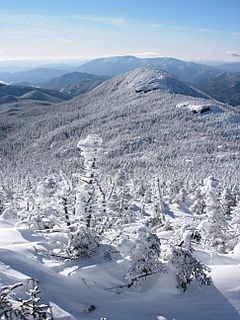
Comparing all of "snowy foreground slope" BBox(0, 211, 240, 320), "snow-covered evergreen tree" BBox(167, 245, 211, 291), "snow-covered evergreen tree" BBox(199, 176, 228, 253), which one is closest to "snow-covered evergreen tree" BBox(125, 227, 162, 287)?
"snowy foreground slope" BBox(0, 211, 240, 320)

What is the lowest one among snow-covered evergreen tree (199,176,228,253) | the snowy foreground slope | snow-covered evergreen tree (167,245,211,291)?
snow-covered evergreen tree (199,176,228,253)

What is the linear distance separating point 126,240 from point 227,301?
4.23m

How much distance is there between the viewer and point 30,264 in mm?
15109

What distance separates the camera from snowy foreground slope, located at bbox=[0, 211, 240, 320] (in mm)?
13250

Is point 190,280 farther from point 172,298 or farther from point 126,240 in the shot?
point 126,240

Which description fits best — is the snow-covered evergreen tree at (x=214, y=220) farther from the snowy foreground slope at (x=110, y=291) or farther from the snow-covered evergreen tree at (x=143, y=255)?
the snow-covered evergreen tree at (x=143, y=255)

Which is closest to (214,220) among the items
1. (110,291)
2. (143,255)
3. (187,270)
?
(187,270)

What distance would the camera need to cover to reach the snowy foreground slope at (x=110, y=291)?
43.5 ft

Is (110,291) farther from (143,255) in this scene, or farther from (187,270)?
(187,270)

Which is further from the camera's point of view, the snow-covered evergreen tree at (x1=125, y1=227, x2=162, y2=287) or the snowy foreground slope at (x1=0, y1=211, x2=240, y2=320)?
the snow-covered evergreen tree at (x1=125, y1=227, x2=162, y2=287)

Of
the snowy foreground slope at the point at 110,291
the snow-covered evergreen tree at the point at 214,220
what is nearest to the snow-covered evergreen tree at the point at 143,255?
the snowy foreground slope at the point at 110,291

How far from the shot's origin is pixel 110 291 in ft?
47.9

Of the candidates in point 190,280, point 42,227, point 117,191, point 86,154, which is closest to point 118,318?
point 190,280

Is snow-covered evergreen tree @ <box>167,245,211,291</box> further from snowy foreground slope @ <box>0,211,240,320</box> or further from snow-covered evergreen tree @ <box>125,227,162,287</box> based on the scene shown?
snow-covered evergreen tree @ <box>125,227,162,287</box>
